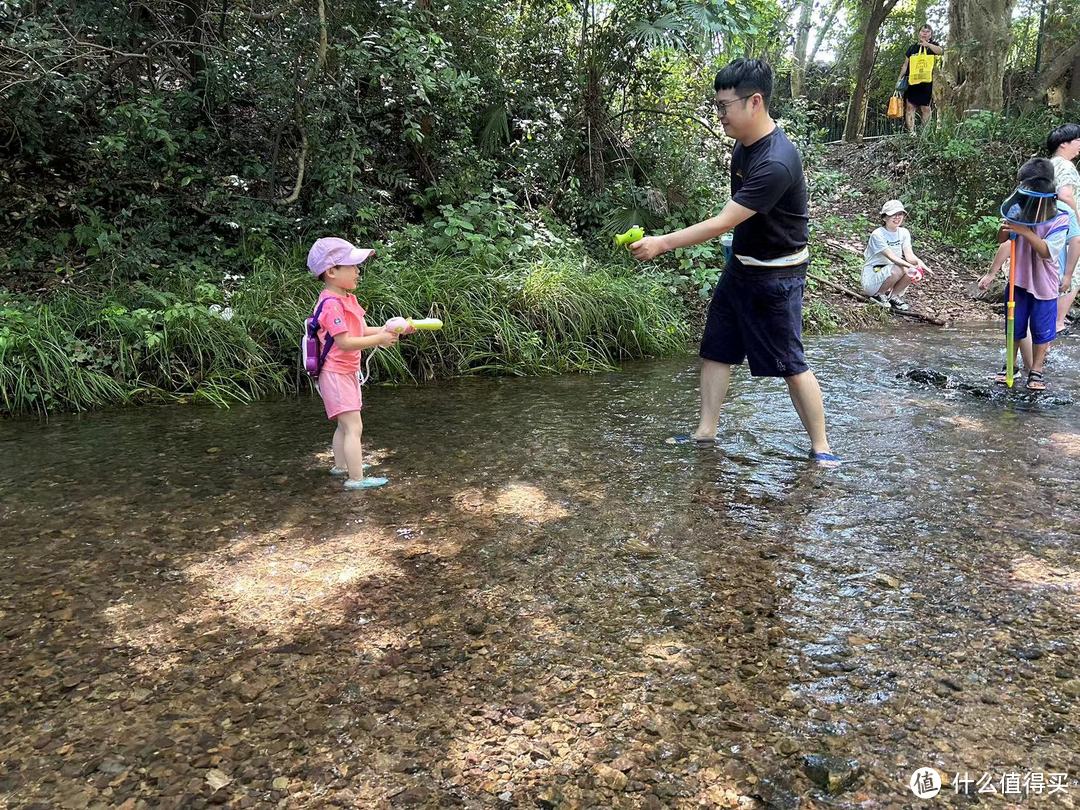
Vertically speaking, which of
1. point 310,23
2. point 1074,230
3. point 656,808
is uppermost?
point 310,23

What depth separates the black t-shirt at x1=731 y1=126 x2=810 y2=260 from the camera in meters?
3.47

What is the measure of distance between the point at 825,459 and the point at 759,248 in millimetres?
1198

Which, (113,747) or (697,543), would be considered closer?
(113,747)

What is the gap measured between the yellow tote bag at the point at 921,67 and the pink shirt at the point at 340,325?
14.3m

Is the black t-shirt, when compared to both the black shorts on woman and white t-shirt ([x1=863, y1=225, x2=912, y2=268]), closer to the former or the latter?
the black shorts on woman

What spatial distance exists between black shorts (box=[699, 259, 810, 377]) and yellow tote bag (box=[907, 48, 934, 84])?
12.9m

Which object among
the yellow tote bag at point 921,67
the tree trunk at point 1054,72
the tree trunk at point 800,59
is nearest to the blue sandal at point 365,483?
the yellow tote bag at point 921,67

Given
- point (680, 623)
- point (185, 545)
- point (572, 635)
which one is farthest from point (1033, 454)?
point (185, 545)

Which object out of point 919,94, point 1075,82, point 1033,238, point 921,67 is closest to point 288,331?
point 1033,238

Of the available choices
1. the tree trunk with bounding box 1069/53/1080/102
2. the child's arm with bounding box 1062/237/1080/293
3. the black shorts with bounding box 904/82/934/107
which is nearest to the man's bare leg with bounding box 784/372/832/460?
the child's arm with bounding box 1062/237/1080/293

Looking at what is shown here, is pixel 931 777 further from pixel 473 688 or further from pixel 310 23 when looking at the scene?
pixel 310 23

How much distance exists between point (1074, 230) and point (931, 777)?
519 cm

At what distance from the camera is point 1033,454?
3.95 m
